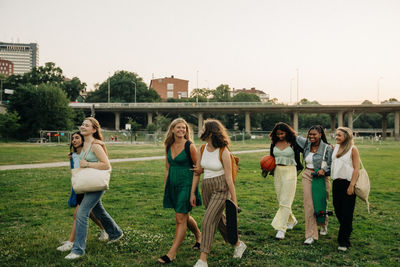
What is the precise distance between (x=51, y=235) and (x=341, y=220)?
4.56 m

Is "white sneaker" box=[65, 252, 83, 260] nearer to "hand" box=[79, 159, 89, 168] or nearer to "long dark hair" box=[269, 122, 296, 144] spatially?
"hand" box=[79, 159, 89, 168]

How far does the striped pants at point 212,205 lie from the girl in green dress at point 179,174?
23 cm

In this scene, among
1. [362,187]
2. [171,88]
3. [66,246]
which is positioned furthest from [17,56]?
[362,187]

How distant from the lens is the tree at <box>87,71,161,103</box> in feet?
325

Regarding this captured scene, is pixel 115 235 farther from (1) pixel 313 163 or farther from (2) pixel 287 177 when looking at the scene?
(1) pixel 313 163

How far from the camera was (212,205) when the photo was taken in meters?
4.58

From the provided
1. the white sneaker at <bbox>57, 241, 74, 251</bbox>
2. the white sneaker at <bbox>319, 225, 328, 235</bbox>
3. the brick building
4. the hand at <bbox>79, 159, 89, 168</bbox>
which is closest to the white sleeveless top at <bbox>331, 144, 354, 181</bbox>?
the white sneaker at <bbox>319, 225, 328, 235</bbox>

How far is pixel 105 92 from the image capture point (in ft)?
329

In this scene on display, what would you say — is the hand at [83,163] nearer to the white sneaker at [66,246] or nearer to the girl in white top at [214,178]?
the white sneaker at [66,246]

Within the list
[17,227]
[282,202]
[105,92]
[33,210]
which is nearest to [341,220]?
[282,202]

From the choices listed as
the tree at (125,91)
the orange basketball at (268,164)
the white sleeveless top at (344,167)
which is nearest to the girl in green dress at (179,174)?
the orange basketball at (268,164)

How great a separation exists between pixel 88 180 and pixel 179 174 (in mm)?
1195

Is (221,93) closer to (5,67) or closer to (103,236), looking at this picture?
(103,236)

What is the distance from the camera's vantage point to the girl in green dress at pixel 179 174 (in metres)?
4.71
